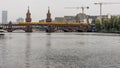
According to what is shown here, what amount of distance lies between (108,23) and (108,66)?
481 ft

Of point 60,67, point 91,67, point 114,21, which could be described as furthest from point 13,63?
point 114,21

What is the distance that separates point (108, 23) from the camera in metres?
172

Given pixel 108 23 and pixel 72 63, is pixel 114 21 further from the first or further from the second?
pixel 72 63

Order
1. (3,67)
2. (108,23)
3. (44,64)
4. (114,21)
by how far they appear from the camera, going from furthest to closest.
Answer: (108,23), (114,21), (44,64), (3,67)

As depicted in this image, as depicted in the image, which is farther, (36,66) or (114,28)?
(114,28)

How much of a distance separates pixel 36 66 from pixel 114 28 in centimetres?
14395

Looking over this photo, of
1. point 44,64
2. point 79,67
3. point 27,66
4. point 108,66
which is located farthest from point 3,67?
point 108,66

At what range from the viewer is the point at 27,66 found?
26891 mm

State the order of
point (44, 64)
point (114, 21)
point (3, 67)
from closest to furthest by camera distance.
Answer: point (3, 67) → point (44, 64) → point (114, 21)

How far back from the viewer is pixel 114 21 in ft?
522

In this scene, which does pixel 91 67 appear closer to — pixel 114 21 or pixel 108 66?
pixel 108 66

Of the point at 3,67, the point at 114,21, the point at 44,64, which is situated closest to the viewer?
the point at 3,67

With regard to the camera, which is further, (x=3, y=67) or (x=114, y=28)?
(x=114, y=28)

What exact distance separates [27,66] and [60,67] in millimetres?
2704
